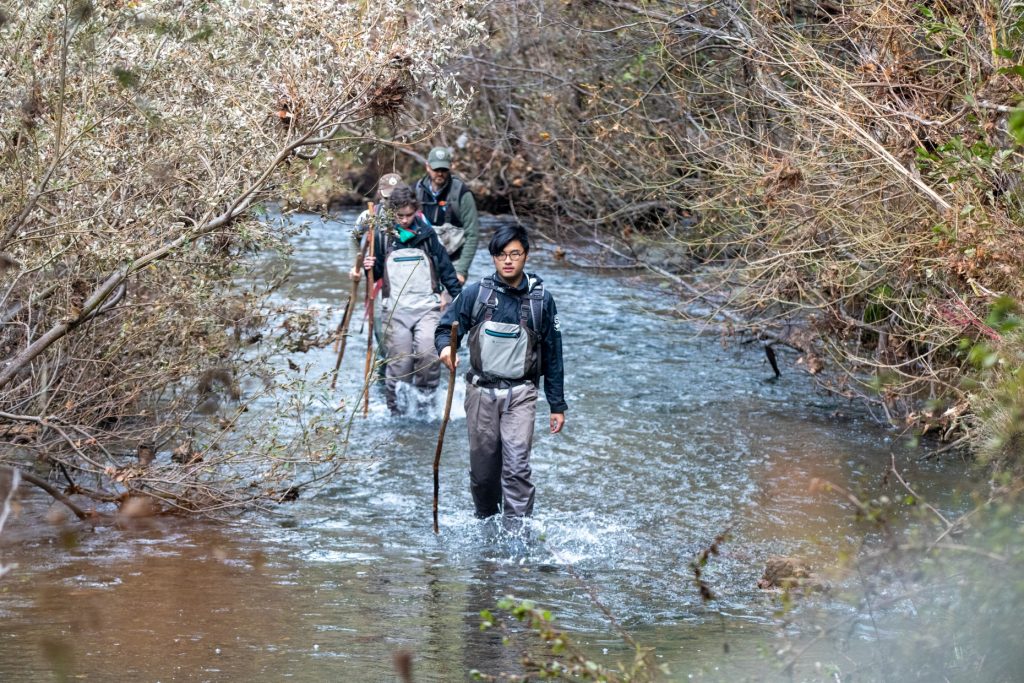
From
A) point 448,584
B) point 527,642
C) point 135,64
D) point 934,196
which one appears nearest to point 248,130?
point 135,64

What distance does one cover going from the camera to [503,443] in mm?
8039

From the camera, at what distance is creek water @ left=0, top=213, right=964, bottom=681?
6.05 meters

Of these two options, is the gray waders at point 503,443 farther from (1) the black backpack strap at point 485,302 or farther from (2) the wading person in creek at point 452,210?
(2) the wading person in creek at point 452,210

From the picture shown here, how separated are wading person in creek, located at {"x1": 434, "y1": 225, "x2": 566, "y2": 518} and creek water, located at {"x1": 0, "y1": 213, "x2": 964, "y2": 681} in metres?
0.46

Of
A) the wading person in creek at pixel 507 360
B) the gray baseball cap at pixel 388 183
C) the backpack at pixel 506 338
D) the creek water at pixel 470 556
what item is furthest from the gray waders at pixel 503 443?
the gray baseball cap at pixel 388 183

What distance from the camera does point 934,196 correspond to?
870 centimetres

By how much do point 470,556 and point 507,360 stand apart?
129 cm

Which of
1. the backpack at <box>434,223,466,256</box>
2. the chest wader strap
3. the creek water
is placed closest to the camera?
the creek water

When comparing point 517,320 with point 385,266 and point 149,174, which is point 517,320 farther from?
point 385,266

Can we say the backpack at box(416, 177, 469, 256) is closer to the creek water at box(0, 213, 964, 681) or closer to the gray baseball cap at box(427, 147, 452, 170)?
the gray baseball cap at box(427, 147, 452, 170)

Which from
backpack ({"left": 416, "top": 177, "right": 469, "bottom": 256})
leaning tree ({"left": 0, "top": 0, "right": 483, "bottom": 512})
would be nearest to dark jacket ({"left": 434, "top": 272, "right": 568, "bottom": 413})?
leaning tree ({"left": 0, "top": 0, "right": 483, "bottom": 512})

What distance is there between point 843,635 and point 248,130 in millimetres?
4992

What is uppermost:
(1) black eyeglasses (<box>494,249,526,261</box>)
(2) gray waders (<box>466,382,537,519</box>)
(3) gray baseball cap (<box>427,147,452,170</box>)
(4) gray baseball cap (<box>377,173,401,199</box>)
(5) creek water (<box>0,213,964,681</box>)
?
(3) gray baseball cap (<box>427,147,452,170</box>)

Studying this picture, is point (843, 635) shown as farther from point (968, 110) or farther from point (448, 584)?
point (968, 110)
